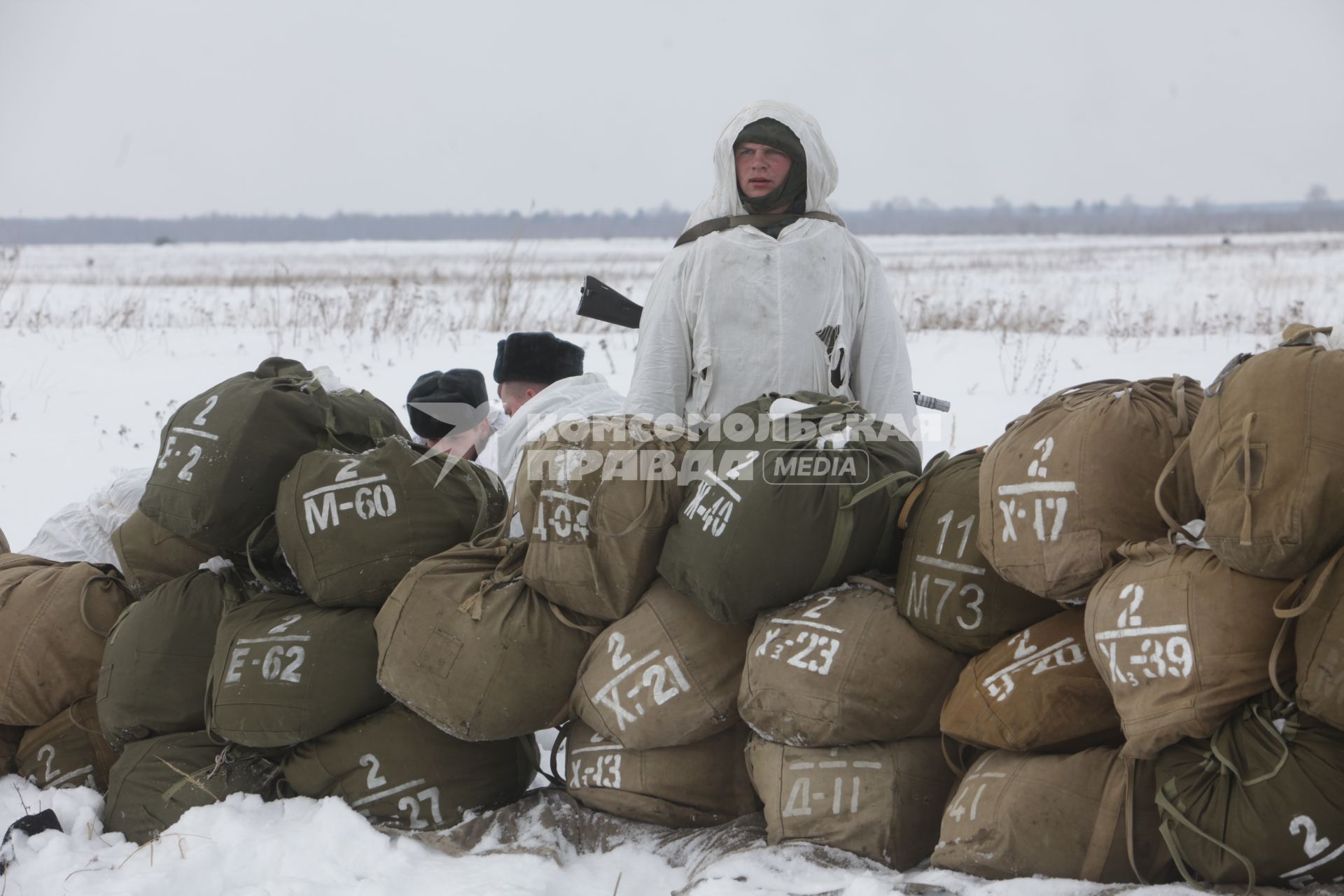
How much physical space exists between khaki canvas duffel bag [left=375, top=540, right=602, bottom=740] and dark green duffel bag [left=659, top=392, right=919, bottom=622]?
36 cm

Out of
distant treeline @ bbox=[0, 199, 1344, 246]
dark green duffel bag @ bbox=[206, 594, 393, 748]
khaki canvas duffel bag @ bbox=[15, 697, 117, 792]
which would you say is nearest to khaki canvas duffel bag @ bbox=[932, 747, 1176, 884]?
dark green duffel bag @ bbox=[206, 594, 393, 748]

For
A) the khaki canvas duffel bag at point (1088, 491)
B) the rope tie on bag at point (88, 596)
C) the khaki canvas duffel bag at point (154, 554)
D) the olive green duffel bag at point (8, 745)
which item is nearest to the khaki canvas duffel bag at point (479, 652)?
the khaki canvas duffel bag at point (154, 554)

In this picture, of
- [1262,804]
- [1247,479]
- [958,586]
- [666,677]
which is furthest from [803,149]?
[1262,804]

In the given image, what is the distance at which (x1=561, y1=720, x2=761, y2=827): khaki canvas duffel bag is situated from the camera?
2613mm

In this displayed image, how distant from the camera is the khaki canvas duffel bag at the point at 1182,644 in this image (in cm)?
190

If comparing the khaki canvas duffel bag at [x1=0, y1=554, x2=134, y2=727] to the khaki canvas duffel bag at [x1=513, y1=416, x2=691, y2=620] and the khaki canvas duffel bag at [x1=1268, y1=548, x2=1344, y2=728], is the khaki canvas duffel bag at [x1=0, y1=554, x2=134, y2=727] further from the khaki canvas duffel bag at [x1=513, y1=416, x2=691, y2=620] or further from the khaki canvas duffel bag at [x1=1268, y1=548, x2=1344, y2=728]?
the khaki canvas duffel bag at [x1=1268, y1=548, x2=1344, y2=728]

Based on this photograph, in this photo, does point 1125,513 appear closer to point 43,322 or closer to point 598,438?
point 598,438

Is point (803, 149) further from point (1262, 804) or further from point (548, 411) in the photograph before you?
point (1262, 804)

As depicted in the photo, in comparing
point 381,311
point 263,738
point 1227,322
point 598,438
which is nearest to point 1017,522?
point 598,438

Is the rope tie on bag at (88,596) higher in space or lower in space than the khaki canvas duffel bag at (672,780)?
higher

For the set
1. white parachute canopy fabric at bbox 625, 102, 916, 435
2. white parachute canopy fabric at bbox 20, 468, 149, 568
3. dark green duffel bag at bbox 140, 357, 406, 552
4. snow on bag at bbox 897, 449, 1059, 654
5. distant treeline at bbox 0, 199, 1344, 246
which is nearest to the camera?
snow on bag at bbox 897, 449, 1059, 654

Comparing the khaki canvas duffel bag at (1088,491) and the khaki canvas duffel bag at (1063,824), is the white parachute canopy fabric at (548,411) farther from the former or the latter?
the khaki canvas duffel bag at (1063,824)

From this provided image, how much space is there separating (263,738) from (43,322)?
34.6ft

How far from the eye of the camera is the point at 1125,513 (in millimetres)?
2148
